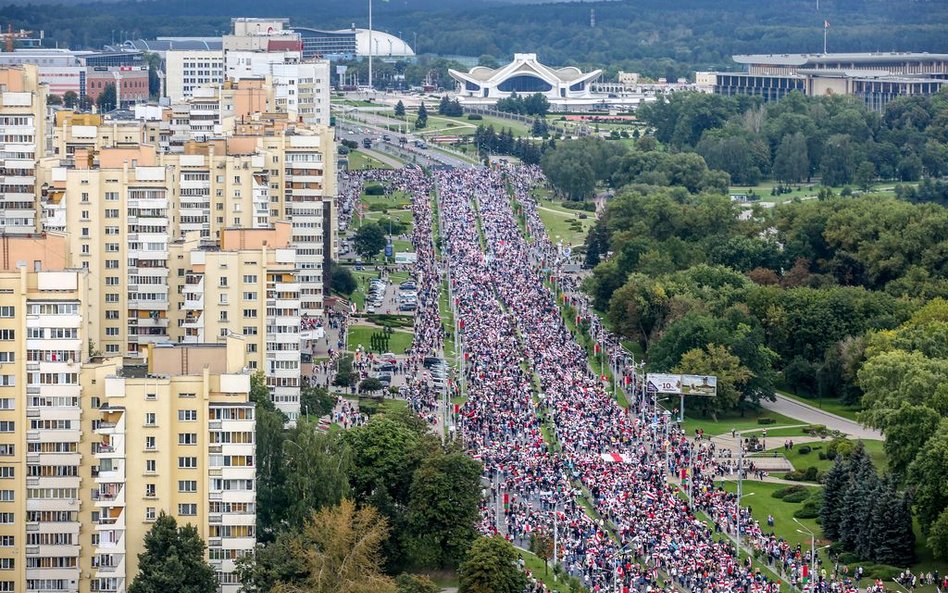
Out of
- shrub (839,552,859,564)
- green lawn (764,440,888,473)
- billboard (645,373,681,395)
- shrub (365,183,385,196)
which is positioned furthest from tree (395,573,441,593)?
shrub (365,183,385,196)

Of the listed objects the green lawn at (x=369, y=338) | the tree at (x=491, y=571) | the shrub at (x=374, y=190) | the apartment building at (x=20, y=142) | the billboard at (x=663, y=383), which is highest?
the apartment building at (x=20, y=142)

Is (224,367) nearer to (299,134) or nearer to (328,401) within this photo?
(328,401)

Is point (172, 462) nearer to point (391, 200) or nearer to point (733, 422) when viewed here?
point (733, 422)

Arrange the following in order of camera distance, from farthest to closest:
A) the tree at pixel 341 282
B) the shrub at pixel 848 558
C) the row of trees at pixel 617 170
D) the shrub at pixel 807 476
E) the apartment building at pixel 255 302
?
1. the row of trees at pixel 617 170
2. the tree at pixel 341 282
3. the shrub at pixel 807 476
4. the apartment building at pixel 255 302
5. the shrub at pixel 848 558

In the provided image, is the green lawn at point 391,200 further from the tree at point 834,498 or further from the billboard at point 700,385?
the tree at point 834,498

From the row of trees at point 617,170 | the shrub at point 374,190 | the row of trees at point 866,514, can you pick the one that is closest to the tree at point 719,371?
the row of trees at point 866,514

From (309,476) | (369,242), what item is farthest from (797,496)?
(369,242)
